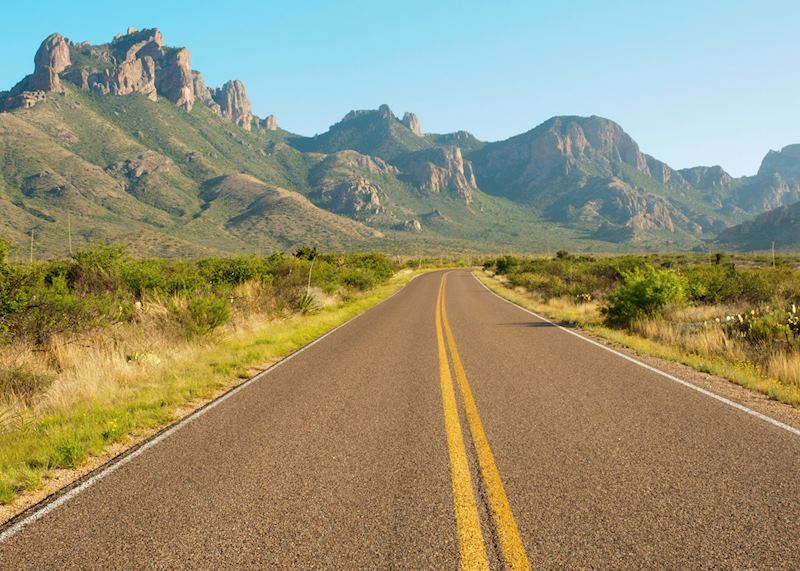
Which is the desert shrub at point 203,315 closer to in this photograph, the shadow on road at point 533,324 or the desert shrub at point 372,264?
the shadow on road at point 533,324

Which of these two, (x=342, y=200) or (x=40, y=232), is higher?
(x=342, y=200)

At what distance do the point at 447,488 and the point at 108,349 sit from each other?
8.95 meters

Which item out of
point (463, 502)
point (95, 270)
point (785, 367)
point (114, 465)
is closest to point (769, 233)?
point (785, 367)

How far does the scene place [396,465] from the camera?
482cm

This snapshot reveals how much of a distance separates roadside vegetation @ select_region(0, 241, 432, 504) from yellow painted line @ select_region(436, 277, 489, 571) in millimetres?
3813

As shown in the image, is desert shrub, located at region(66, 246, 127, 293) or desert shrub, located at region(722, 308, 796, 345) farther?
desert shrub, located at region(66, 246, 127, 293)

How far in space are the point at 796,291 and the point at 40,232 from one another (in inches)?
3580

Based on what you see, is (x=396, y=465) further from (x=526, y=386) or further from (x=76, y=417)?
(x=76, y=417)

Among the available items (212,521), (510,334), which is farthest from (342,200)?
(212,521)

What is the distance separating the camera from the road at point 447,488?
330 centimetres

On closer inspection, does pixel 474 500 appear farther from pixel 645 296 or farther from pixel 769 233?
pixel 769 233

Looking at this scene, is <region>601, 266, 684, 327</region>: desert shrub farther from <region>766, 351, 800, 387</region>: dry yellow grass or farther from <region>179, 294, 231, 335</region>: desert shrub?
<region>179, 294, 231, 335</region>: desert shrub

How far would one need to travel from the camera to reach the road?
330 centimetres

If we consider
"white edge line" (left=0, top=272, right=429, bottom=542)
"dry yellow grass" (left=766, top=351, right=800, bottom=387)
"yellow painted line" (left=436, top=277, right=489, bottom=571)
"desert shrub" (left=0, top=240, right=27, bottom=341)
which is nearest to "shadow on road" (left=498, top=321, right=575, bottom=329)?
"dry yellow grass" (left=766, top=351, right=800, bottom=387)
